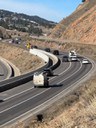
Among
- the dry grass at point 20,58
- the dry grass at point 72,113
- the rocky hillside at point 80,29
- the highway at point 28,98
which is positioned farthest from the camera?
the rocky hillside at point 80,29

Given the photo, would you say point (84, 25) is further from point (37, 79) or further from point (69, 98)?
point (69, 98)

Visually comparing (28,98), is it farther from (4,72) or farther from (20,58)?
(20,58)

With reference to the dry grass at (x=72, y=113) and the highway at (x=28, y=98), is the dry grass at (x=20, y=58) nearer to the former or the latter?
the highway at (x=28, y=98)

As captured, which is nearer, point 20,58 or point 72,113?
point 72,113

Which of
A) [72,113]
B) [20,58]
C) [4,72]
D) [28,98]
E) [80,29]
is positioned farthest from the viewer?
[80,29]

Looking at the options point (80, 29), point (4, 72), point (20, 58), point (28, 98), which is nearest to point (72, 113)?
point (28, 98)

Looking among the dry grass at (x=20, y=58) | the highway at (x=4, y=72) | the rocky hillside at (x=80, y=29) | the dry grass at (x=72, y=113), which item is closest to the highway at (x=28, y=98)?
the dry grass at (x=72, y=113)

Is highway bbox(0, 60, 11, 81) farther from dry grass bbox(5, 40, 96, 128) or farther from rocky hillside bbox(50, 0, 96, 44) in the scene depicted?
dry grass bbox(5, 40, 96, 128)

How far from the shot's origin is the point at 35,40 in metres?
176

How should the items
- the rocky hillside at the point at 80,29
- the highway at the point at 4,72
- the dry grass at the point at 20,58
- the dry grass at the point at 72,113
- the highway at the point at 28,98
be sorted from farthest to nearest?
1. the rocky hillside at the point at 80,29
2. the dry grass at the point at 20,58
3. the highway at the point at 4,72
4. the highway at the point at 28,98
5. the dry grass at the point at 72,113

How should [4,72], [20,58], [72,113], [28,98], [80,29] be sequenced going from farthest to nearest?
[80,29] → [20,58] → [4,72] → [28,98] → [72,113]

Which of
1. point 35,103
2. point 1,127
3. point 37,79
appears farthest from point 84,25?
point 1,127

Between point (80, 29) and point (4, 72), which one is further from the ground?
point (80, 29)

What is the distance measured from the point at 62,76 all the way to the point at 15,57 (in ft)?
242
